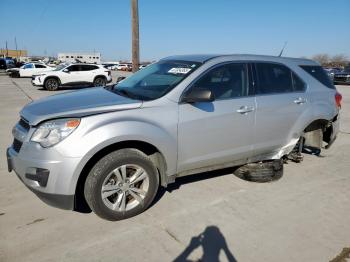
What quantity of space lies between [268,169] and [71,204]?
2.72 metres

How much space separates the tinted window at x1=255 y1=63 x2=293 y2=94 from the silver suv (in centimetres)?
1

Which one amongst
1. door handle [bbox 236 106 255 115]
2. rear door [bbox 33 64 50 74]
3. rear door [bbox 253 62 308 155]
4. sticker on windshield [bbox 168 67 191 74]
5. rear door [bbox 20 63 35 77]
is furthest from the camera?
rear door [bbox 20 63 35 77]

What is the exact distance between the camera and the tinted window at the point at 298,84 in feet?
16.2

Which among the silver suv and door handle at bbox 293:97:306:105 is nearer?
the silver suv

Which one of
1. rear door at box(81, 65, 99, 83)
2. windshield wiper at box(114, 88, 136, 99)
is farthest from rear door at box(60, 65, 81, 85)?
windshield wiper at box(114, 88, 136, 99)

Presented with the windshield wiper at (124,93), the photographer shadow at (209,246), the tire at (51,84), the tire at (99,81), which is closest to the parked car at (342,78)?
the tire at (99,81)

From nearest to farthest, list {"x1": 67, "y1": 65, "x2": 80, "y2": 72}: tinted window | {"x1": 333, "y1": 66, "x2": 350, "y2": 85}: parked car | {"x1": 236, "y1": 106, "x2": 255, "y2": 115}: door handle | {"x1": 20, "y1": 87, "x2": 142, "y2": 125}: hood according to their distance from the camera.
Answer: {"x1": 20, "y1": 87, "x2": 142, "y2": 125}: hood, {"x1": 236, "y1": 106, "x2": 255, "y2": 115}: door handle, {"x1": 67, "y1": 65, "x2": 80, "y2": 72}: tinted window, {"x1": 333, "y1": 66, "x2": 350, "y2": 85}: parked car

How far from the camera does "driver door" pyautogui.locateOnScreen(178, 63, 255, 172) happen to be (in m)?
3.87

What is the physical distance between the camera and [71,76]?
20.0 meters

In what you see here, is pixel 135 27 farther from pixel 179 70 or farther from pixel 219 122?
pixel 219 122

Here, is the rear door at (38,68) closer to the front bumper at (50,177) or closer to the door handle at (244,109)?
the door handle at (244,109)

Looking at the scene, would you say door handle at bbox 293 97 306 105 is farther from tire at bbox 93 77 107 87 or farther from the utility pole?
tire at bbox 93 77 107 87

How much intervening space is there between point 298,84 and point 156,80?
83.8 inches

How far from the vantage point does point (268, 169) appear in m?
4.73
